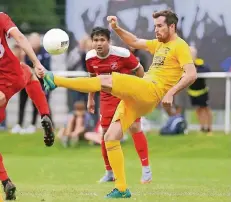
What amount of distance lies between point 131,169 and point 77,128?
12.4 feet

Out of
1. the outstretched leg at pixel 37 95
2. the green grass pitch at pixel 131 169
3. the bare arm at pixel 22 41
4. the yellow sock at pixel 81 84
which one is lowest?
the green grass pitch at pixel 131 169

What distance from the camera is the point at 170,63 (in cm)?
1104

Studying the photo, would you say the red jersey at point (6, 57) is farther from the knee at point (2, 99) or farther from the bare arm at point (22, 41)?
the knee at point (2, 99)

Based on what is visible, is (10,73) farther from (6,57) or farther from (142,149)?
(142,149)

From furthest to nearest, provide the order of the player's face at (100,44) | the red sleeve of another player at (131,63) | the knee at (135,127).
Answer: the knee at (135,127), the red sleeve of another player at (131,63), the player's face at (100,44)

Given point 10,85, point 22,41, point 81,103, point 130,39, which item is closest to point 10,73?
point 10,85

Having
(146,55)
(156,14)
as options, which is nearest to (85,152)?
(146,55)

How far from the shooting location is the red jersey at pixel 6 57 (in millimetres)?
10234

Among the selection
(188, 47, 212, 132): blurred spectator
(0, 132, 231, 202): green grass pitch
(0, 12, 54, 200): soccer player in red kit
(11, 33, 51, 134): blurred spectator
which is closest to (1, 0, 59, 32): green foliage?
(11, 33, 51, 134): blurred spectator

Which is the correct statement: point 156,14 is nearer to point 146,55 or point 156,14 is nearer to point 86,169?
point 86,169

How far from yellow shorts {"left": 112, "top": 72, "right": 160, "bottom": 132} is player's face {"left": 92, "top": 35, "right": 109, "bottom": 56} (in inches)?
82.7

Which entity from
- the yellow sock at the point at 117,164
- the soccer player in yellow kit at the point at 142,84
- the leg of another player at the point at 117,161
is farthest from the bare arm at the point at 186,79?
the yellow sock at the point at 117,164

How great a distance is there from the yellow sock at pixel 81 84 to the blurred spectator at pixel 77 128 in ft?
30.3

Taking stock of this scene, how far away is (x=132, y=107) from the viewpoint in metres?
10.7
